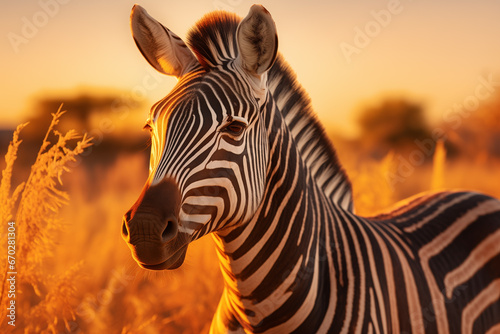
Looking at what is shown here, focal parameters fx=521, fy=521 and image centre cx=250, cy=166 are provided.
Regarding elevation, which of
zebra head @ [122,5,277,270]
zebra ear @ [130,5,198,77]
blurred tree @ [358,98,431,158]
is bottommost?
zebra head @ [122,5,277,270]

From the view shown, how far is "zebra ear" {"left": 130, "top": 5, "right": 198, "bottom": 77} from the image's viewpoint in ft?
8.52

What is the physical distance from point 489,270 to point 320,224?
1205 mm

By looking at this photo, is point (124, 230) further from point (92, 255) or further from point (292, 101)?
point (92, 255)

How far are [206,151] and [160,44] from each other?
750 millimetres

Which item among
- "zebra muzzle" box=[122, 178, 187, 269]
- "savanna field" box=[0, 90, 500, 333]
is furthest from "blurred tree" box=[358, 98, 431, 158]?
"zebra muzzle" box=[122, 178, 187, 269]

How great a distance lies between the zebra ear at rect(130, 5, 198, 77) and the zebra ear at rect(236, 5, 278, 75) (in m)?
0.32

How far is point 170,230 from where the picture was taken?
2.06 metres

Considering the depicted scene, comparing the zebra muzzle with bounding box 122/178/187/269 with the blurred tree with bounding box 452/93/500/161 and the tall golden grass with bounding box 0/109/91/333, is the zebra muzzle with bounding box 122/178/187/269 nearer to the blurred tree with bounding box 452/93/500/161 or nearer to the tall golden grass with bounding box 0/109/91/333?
the tall golden grass with bounding box 0/109/91/333

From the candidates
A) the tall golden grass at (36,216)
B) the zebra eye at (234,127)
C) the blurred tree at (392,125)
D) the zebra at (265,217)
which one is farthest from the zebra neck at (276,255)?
the blurred tree at (392,125)

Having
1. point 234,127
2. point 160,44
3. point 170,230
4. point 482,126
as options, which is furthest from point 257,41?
point 482,126

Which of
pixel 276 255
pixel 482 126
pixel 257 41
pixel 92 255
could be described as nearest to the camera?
pixel 257 41

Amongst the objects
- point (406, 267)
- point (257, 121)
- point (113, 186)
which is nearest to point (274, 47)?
point (257, 121)

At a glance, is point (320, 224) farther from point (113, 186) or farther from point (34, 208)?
point (113, 186)

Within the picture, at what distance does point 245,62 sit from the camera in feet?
7.98
